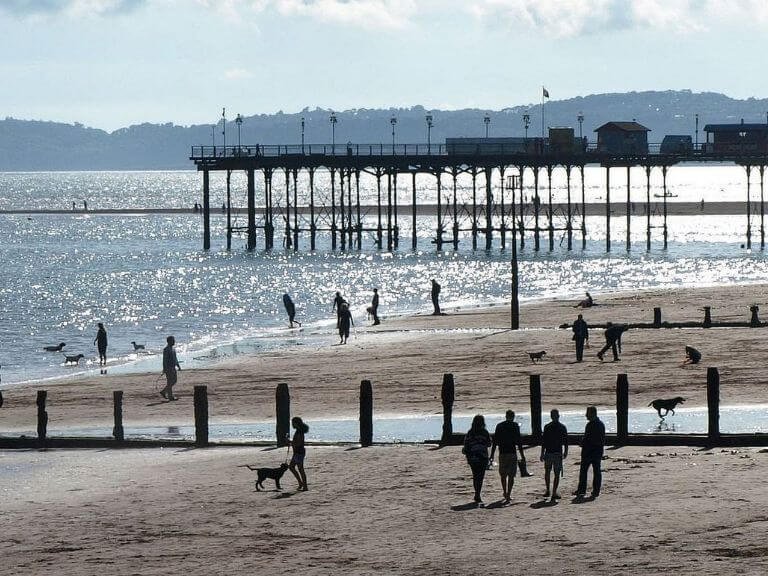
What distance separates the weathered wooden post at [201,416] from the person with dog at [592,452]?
310 inches

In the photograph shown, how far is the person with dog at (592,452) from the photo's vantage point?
1914 cm

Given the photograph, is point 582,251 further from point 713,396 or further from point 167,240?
point 713,396

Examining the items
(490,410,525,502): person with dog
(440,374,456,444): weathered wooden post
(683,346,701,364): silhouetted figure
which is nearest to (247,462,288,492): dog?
(490,410,525,502): person with dog

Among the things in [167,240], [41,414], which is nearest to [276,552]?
[41,414]

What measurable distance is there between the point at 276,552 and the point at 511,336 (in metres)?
24.9

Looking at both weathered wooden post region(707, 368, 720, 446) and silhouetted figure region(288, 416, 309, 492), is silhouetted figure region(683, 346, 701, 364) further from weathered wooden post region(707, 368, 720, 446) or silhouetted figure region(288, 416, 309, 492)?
silhouetted figure region(288, 416, 309, 492)

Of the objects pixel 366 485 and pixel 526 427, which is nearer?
pixel 366 485

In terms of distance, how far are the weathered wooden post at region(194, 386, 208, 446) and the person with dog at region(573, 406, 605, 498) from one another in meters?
7.87

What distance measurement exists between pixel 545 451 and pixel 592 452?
2.12ft

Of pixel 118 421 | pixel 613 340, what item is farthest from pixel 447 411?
pixel 613 340

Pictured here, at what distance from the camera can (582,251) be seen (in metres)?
102

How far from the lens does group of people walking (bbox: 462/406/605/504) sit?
62.8 feet

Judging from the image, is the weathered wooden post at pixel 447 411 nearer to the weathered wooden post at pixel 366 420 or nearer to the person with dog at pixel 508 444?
the weathered wooden post at pixel 366 420

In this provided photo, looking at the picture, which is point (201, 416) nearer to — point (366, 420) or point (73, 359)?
point (366, 420)
